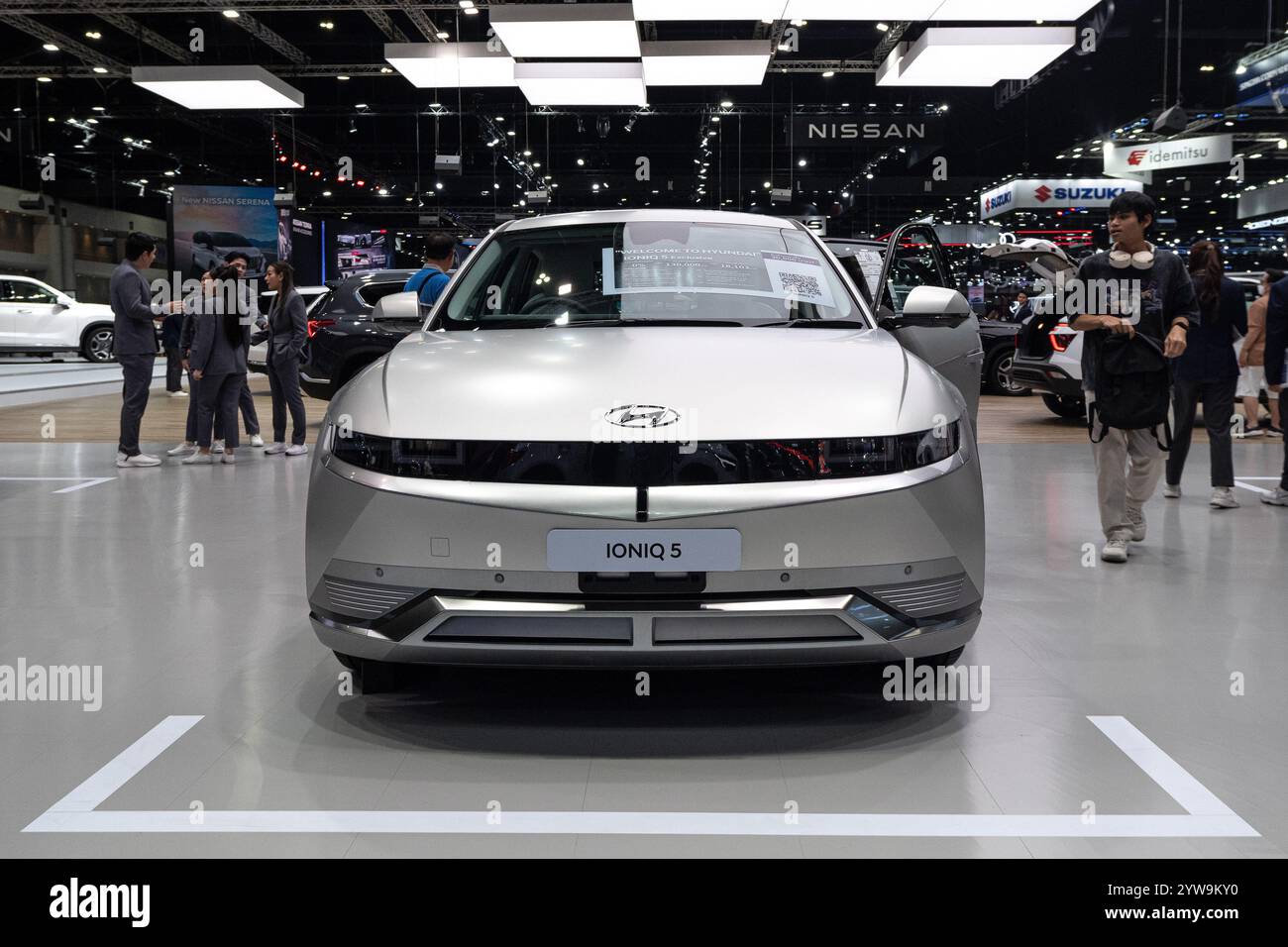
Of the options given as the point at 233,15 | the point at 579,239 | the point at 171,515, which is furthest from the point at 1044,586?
the point at 233,15

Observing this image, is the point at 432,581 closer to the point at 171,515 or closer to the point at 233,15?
the point at 171,515

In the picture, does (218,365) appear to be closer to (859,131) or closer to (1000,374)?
(1000,374)

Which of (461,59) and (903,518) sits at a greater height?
(461,59)

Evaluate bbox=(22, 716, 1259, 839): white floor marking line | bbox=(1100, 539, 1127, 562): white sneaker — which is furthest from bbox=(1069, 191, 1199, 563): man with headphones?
bbox=(22, 716, 1259, 839): white floor marking line

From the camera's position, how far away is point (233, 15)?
16.8 metres

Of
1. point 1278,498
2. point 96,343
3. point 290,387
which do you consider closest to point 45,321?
point 96,343

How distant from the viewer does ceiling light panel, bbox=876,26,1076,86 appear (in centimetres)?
1329

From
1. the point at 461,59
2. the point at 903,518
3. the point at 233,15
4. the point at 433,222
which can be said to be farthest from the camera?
the point at 433,222

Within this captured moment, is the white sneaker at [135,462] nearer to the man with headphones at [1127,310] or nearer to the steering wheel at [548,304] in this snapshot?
the steering wheel at [548,304]

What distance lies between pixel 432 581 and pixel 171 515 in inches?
179

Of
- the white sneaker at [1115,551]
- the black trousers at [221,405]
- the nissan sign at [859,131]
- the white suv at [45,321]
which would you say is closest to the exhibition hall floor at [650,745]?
the white sneaker at [1115,551]

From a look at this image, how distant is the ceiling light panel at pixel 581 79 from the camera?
15.4m
